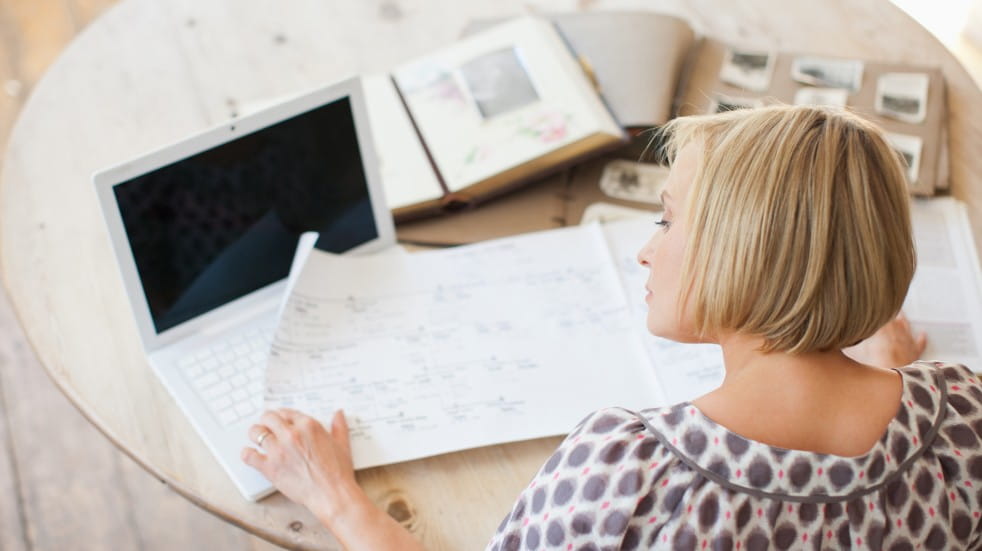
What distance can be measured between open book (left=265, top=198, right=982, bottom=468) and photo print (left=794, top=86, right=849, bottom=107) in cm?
19

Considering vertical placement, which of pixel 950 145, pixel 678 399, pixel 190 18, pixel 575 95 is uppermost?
pixel 190 18

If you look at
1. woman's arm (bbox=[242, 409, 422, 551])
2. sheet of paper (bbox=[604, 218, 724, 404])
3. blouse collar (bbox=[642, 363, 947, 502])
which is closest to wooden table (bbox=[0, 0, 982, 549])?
woman's arm (bbox=[242, 409, 422, 551])

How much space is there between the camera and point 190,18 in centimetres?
141

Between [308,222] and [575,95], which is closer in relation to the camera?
[308,222]

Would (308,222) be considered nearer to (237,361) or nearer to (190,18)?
(237,361)

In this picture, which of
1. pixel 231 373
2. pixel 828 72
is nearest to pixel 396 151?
pixel 231 373

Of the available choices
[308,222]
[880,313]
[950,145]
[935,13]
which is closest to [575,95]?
[308,222]

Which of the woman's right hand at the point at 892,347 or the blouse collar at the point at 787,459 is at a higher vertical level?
the blouse collar at the point at 787,459

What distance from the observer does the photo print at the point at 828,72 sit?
1.29m

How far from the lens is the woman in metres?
0.70

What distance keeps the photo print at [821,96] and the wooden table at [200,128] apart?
0.32ft

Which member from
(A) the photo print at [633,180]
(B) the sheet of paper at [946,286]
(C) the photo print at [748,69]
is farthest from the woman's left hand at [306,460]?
(C) the photo print at [748,69]

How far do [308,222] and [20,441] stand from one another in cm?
100

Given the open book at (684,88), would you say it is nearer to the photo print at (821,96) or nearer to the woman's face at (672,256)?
the photo print at (821,96)
